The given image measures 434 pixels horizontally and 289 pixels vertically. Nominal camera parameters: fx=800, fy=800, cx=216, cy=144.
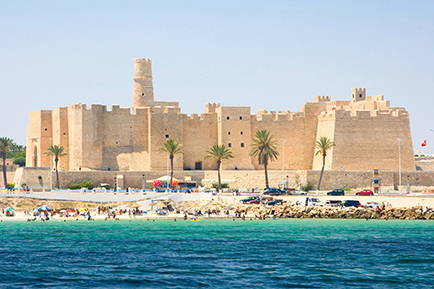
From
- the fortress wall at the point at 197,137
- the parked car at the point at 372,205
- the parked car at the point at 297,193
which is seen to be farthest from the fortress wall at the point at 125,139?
the parked car at the point at 372,205

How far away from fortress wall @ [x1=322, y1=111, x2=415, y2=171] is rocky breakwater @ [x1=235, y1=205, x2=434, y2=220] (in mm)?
14579

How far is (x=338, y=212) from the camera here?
52969mm

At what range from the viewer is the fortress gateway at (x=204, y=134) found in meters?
68.0

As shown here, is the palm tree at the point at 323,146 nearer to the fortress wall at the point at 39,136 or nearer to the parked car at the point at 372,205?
the parked car at the point at 372,205

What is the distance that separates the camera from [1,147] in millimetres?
67125

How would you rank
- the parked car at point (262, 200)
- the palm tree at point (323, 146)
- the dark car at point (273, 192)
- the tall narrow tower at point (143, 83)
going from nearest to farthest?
1. the parked car at point (262, 200)
2. the dark car at point (273, 192)
3. the palm tree at point (323, 146)
4. the tall narrow tower at point (143, 83)

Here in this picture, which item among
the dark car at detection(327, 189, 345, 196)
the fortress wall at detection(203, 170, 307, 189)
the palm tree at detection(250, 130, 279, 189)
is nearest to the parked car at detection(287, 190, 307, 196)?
the dark car at detection(327, 189, 345, 196)

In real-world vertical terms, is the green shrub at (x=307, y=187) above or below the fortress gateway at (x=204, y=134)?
below

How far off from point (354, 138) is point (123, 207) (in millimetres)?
21866

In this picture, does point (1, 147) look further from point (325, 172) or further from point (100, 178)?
point (325, 172)

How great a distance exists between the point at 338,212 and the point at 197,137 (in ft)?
69.4

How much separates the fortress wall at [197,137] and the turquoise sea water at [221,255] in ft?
71.8

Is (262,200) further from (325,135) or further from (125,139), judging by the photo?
(125,139)

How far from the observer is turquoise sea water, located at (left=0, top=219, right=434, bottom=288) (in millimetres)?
27422
